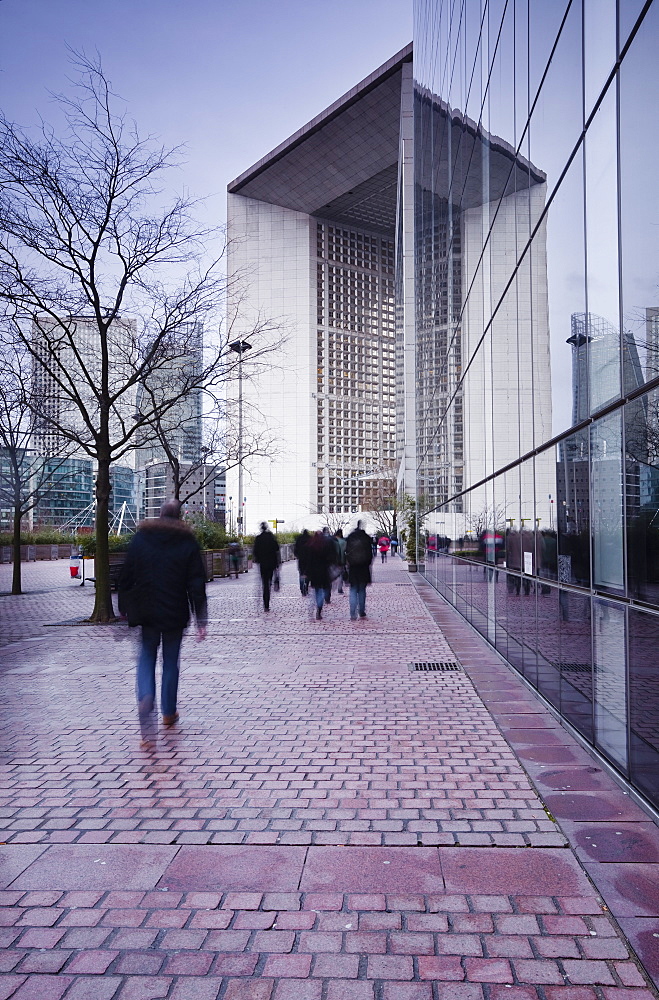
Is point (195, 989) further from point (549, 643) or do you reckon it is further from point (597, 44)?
point (597, 44)

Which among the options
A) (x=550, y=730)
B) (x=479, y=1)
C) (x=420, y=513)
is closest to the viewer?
(x=550, y=730)

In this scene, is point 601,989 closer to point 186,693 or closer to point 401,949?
point 401,949

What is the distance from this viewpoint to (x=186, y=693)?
806 cm

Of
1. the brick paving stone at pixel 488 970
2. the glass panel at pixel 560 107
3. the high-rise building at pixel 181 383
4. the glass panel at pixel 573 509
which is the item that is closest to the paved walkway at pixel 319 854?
the brick paving stone at pixel 488 970

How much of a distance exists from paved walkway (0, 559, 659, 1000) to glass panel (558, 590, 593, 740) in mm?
253

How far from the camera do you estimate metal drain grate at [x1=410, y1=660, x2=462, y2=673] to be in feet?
30.5

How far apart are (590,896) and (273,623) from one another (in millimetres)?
11263

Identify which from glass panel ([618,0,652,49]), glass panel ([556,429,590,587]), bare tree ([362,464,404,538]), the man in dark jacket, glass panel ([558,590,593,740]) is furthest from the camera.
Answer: bare tree ([362,464,404,538])

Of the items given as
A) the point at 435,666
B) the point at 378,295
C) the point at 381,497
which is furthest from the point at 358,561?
the point at 378,295

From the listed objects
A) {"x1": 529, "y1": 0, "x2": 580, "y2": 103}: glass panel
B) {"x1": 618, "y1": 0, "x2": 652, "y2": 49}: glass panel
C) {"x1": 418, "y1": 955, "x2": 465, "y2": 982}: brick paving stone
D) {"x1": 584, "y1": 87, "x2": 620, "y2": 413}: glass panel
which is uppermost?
{"x1": 529, "y1": 0, "x2": 580, "y2": 103}: glass panel

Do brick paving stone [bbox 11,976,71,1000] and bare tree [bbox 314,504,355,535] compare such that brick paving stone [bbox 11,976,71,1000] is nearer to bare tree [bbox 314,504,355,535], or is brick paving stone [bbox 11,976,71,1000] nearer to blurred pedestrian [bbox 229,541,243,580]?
blurred pedestrian [bbox 229,541,243,580]

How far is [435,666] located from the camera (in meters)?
9.50

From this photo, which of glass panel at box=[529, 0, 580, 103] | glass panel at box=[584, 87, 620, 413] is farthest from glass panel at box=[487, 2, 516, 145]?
glass panel at box=[584, 87, 620, 413]

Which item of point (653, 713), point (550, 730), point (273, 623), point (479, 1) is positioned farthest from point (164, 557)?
point (479, 1)
